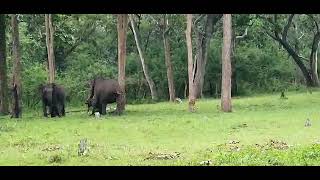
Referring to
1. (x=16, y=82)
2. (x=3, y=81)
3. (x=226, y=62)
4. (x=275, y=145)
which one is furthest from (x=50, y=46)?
(x=275, y=145)

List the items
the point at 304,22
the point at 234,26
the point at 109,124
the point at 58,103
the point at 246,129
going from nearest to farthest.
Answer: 1. the point at 246,129
2. the point at 109,124
3. the point at 58,103
4. the point at 234,26
5. the point at 304,22

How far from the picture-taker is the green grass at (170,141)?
10336mm

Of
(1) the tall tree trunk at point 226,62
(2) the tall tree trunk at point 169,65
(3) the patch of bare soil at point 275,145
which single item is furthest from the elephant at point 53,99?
(3) the patch of bare soil at point 275,145

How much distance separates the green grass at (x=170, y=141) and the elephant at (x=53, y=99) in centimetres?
369

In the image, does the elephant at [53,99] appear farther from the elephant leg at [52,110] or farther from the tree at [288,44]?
the tree at [288,44]

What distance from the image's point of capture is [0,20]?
25.0 m

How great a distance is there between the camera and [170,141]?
1403 cm

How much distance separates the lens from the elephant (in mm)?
23500

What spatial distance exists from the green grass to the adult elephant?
3758mm
